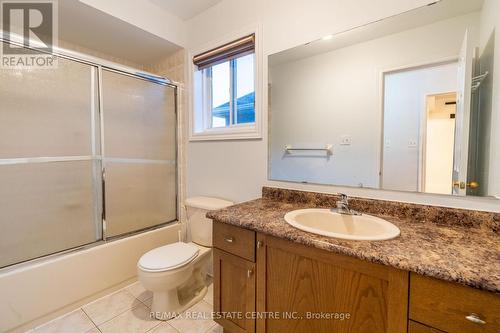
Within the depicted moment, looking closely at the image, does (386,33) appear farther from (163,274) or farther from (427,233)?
(163,274)

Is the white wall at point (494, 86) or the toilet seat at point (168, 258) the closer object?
the white wall at point (494, 86)

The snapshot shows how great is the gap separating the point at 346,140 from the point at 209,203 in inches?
45.3

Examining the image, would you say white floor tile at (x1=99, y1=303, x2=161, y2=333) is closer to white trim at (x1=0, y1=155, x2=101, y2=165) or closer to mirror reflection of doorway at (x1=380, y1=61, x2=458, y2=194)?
white trim at (x1=0, y1=155, x2=101, y2=165)

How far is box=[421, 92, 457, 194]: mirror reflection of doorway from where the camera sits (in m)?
1.04

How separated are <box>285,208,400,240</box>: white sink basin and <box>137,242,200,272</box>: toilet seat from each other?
2.74 feet

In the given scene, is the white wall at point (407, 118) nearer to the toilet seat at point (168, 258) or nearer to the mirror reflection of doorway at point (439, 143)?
the mirror reflection of doorway at point (439, 143)

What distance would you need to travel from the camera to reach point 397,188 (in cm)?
118

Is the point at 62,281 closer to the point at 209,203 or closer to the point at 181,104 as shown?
the point at 209,203

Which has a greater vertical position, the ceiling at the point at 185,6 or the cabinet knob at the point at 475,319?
the ceiling at the point at 185,6

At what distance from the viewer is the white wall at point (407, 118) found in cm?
107

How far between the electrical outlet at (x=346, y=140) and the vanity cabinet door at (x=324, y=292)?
72cm

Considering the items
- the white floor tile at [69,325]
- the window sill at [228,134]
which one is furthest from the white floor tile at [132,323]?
the window sill at [228,134]

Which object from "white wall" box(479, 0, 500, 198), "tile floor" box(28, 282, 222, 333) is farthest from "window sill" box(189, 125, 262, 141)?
"tile floor" box(28, 282, 222, 333)

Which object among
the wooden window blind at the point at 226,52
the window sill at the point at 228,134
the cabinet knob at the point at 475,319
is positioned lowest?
the cabinet knob at the point at 475,319
